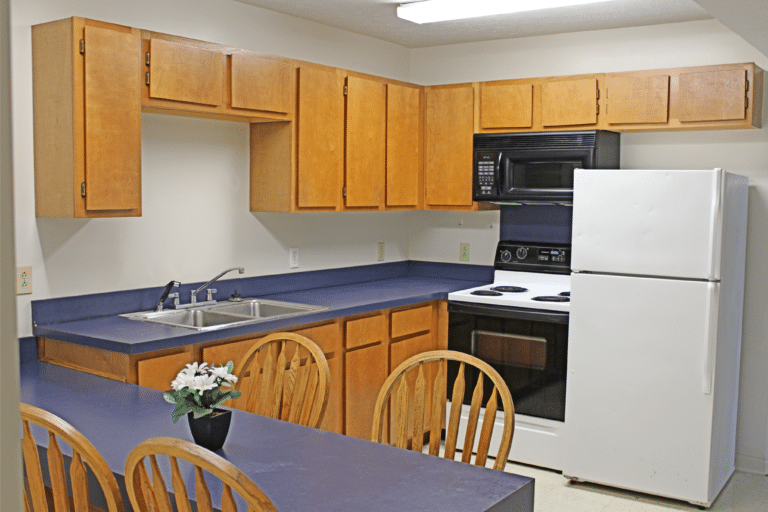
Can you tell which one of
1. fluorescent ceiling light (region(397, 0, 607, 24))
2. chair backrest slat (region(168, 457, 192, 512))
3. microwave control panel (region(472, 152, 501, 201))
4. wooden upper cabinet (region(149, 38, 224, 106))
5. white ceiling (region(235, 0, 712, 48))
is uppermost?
white ceiling (region(235, 0, 712, 48))

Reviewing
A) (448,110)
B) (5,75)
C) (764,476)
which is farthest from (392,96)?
(5,75)

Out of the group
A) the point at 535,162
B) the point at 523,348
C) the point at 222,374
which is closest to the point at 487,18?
the point at 535,162

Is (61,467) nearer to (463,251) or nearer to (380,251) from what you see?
(380,251)

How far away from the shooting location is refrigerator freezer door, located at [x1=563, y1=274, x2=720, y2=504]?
338 cm

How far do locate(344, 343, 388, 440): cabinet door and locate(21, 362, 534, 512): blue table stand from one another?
157 cm

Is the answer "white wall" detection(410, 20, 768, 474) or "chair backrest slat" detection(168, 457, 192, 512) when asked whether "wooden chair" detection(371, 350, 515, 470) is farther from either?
"white wall" detection(410, 20, 768, 474)

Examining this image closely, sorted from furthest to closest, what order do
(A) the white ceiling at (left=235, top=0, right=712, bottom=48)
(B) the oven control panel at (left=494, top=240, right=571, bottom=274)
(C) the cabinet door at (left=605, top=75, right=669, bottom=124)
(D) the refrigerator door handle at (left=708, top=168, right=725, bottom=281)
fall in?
(B) the oven control panel at (left=494, top=240, right=571, bottom=274) → (C) the cabinet door at (left=605, top=75, right=669, bottom=124) → (A) the white ceiling at (left=235, top=0, right=712, bottom=48) → (D) the refrigerator door handle at (left=708, top=168, right=725, bottom=281)

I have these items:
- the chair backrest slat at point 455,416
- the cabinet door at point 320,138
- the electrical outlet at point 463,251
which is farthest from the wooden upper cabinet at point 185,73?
the electrical outlet at point 463,251

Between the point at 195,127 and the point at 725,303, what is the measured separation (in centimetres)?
269

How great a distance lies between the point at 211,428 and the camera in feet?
5.71

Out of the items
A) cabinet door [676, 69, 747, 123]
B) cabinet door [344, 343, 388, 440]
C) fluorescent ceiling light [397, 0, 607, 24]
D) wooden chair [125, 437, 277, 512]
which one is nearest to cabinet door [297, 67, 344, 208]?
fluorescent ceiling light [397, 0, 607, 24]

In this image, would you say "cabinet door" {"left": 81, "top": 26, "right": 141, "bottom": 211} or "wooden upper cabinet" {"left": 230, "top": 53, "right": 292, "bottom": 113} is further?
"wooden upper cabinet" {"left": 230, "top": 53, "right": 292, "bottom": 113}

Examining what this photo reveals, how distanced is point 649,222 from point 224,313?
2.05 metres

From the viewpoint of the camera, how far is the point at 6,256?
25 cm
